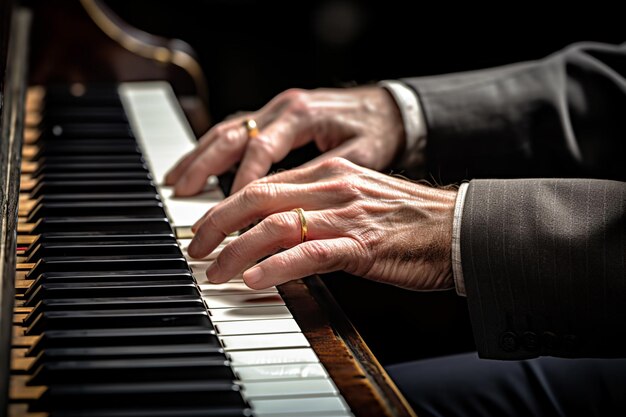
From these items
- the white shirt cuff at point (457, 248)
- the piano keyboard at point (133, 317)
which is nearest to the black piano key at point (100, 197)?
the piano keyboard at point (133, 317)

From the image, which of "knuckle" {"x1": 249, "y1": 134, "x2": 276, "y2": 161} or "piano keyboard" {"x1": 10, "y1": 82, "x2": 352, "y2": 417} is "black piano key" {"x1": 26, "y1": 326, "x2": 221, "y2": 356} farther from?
"knuckle" {"x1": 249, "y1": 134, "x2": 276, "y2": 161}

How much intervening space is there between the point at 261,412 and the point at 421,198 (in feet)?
1.50

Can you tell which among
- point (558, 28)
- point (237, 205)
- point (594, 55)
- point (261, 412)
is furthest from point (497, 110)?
point (558, 28)

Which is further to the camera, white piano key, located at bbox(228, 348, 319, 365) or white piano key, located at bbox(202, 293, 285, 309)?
white piano key, located at bbox(202, 293, 285, 309)

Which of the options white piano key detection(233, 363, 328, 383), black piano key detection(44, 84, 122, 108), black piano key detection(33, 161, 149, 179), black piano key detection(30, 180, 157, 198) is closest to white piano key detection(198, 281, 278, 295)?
white piano key detection(233, 363, 328, 383)

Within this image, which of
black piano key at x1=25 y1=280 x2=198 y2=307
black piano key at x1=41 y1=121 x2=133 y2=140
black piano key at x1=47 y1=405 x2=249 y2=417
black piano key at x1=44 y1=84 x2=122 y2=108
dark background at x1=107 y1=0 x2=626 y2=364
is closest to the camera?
black piano key at x1=47 y1=405 x2=249 y2=417

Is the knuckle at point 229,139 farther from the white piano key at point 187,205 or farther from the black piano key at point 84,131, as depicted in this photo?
the black piano key at point 84,131

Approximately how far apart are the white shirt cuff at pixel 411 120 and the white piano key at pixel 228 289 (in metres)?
0.58

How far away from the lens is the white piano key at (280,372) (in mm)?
826

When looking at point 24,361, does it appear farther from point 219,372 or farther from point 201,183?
point 201,183

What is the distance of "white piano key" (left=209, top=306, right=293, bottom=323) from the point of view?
3.18ft

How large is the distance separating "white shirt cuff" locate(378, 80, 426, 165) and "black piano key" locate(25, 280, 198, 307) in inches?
26.0

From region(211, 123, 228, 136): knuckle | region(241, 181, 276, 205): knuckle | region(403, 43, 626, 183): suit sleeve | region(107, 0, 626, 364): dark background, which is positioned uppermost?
region(241, 181, 276, 205): knuckle

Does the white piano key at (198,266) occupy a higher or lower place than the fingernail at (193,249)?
lower
